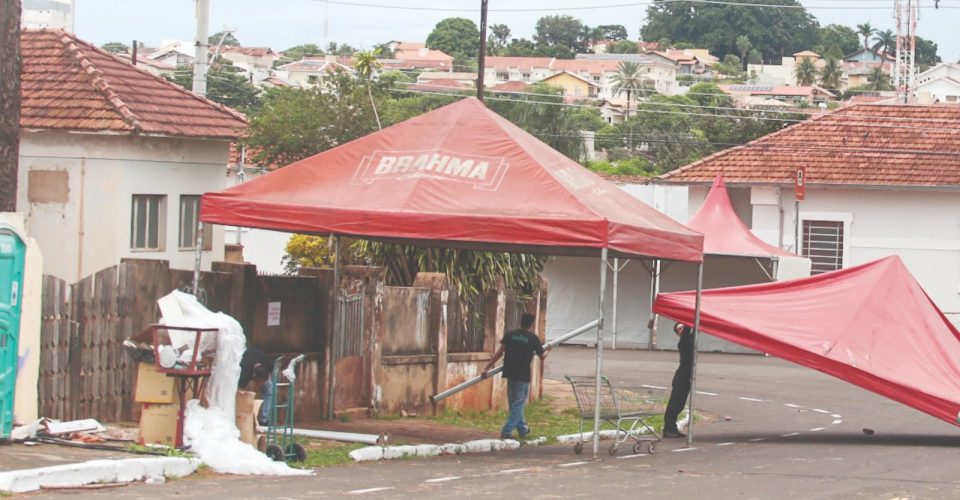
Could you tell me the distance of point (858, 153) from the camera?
41062mm

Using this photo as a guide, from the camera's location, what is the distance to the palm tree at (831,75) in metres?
174

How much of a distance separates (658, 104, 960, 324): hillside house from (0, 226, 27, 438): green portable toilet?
29.6 metres

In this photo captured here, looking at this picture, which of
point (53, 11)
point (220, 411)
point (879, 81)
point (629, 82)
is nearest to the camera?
point (220, 411)

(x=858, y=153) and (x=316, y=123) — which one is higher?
(x=316, y=123)

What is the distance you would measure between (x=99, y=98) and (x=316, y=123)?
22080 mm

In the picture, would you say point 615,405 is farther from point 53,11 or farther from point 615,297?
point 615,297

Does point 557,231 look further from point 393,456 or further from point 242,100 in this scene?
point 242,100

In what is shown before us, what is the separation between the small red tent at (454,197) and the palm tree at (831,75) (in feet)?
533

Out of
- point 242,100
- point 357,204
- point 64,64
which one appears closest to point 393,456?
point 357,204

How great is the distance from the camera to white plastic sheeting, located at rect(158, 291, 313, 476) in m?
13.2

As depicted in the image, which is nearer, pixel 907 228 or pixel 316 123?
pixel 907 228

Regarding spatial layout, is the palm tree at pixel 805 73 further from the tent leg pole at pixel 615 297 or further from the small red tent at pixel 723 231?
the small red tent at pixel 723 231

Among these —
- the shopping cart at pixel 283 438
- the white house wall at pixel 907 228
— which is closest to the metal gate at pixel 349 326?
the shopping cart at pixel 283 438

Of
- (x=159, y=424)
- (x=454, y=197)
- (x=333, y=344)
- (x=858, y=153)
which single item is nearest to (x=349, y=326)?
(x=333, y=344)
